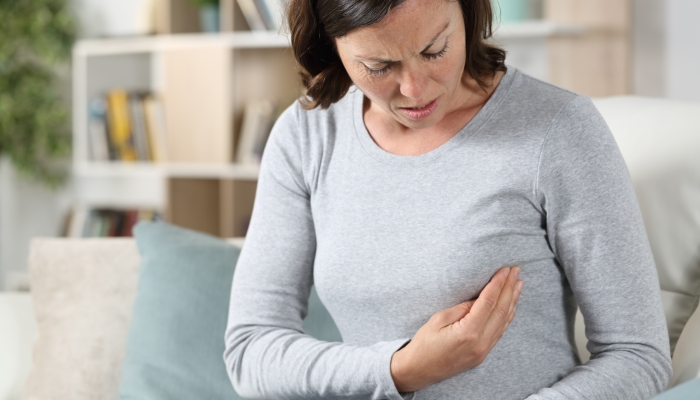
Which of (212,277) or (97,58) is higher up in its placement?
(97,58)

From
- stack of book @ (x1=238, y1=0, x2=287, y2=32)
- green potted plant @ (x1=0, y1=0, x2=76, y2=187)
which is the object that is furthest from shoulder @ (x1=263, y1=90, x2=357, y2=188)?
green potted plant @ (x1=0, y1=0, x2=76, y2=187)

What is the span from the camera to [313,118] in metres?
1.12

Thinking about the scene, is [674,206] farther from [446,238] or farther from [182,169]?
[182,169]

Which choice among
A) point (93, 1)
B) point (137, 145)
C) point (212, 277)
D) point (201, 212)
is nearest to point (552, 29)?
point (212, 277)

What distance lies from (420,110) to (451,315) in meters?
0.26

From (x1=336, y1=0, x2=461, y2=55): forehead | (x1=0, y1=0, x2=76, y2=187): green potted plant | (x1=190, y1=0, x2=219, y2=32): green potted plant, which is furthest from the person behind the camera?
(x1=0, y1=0, x2=76, y2=187): green potted plant

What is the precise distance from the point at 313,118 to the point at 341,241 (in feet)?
0.71

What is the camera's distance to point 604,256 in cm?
88

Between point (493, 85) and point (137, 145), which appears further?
point (137, 145)

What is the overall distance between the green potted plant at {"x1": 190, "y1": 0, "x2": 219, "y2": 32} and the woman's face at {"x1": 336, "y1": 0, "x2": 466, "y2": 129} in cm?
194

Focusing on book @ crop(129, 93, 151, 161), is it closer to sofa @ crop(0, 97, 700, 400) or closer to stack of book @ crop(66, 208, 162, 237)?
stack of book @ crop(66, 208, 162, 237)

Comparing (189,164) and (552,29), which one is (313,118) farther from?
(189,164)

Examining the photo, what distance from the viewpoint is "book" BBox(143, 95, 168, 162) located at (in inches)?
115

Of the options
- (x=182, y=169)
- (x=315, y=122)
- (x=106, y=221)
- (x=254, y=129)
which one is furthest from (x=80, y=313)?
(x=106, y=221)
